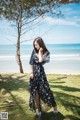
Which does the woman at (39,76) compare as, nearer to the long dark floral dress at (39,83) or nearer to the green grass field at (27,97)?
the long dark floral dress at (39,83)

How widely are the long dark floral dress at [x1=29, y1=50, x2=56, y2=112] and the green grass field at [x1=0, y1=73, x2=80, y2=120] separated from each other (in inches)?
10.9

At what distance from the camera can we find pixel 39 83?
18.5 ft

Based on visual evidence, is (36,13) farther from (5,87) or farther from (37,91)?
(37,91)

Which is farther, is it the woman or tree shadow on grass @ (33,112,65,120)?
tree shadow on grass @ (33,112,65,120)

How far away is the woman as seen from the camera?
212 inches

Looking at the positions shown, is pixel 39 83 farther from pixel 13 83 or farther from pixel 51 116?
pixel 13 83

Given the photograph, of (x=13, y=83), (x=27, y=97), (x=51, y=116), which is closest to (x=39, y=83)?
(x=51, y=116)

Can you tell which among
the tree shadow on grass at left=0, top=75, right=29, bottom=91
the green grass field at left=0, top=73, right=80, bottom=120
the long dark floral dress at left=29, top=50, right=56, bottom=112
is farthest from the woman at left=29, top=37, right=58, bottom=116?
the tree shadow on grass at left=0, top=75, right=29, bottom=91

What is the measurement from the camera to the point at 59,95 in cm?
681

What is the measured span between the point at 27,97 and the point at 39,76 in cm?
136

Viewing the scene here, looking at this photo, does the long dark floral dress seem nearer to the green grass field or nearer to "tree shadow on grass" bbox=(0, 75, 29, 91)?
the green grass field

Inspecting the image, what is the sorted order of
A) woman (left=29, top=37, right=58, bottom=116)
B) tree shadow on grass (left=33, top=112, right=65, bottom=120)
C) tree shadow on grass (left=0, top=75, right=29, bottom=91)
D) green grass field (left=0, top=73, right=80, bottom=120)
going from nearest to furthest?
woman (left=29, top=37, right=58, bottom=116), tree shadow on grass (left=33, top=112, right=65, bottom=120), green grass field (left=0, top=73, right=80, bottom=120), tree shadow on grass (left=0, top=75, right=29, bottom=91)

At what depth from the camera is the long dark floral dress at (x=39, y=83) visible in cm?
549

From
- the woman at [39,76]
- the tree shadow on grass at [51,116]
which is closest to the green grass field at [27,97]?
the tree shadow on grass at [51,116]
